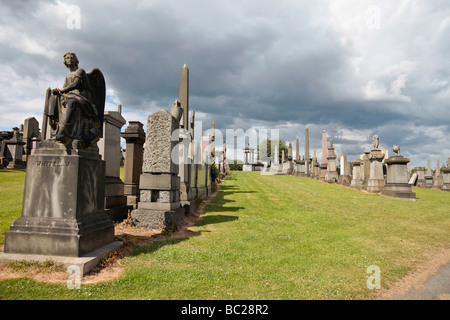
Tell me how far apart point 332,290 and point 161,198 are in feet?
16.4

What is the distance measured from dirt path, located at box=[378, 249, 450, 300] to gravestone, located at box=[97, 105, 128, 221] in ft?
22.1

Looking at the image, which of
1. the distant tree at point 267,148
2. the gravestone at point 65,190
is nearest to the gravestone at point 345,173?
the gravestone at point 65,190

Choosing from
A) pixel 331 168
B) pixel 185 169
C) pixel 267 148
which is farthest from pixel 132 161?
pixel 267 148

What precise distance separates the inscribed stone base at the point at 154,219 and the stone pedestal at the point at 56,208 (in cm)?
244

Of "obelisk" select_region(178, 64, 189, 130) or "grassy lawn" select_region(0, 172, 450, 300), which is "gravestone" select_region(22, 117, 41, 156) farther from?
"obelisk" select_region(178, 64, 189, 130)

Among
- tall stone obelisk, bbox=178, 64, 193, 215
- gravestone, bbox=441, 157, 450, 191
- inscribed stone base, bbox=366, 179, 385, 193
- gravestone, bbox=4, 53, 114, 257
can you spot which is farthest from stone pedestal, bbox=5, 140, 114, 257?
gravestone, bbox=441, 157, 450, 191

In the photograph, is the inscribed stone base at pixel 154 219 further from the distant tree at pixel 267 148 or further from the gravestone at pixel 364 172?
the distant tree at pixel 267 148

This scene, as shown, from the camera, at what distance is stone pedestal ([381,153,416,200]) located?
1541cm

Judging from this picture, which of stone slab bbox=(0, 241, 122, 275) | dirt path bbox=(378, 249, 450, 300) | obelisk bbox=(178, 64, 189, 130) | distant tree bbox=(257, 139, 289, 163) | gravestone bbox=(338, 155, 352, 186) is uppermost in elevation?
distant tree bbox=(257, 139, 289, 163)

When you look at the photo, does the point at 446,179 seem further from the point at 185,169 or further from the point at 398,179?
the point at 185,169

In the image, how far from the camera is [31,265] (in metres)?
3.94

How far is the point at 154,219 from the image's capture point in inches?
280

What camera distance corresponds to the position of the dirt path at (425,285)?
3.67 metres

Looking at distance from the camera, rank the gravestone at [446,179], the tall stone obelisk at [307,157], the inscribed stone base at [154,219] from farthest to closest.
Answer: the tall stone obelisk at [307,157]
the gravestone at [446,179]
the inscribed stone base at [154,219]
